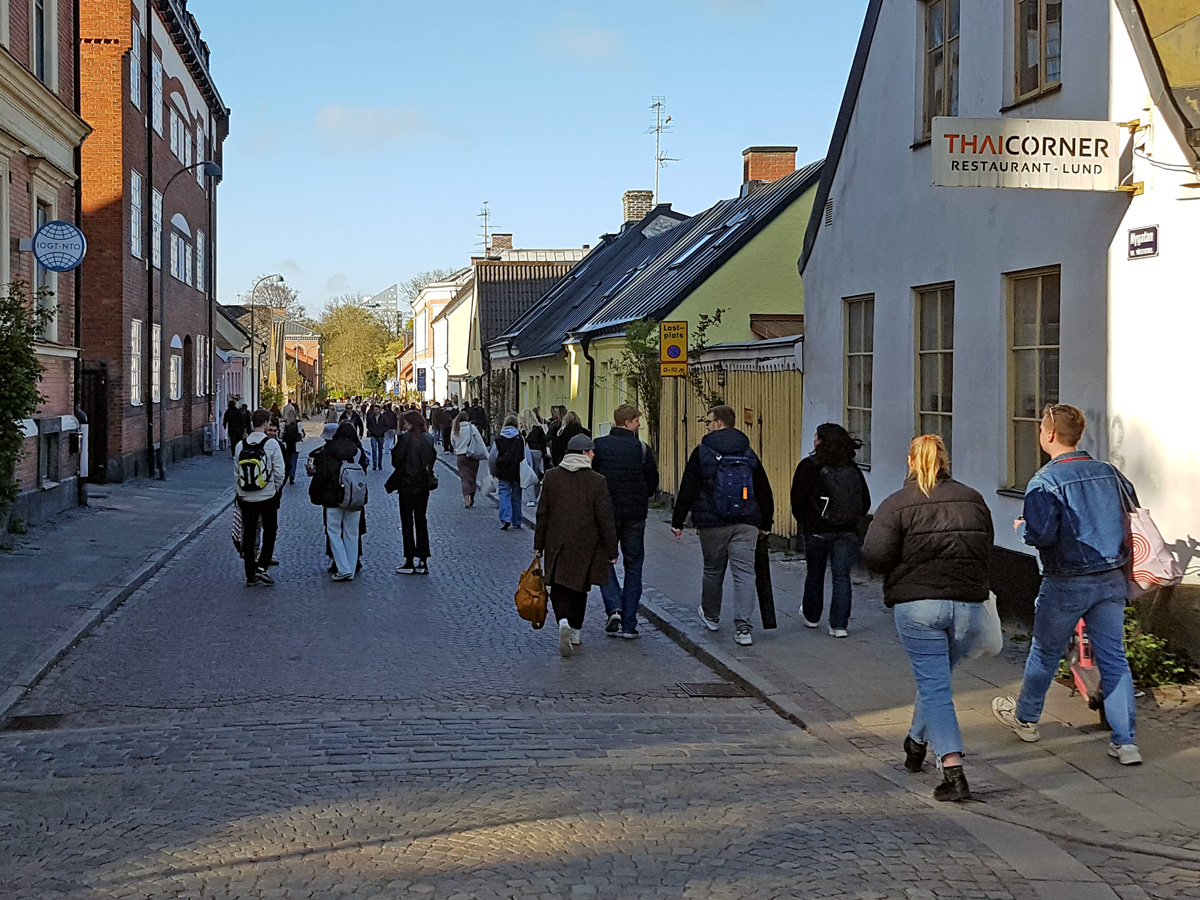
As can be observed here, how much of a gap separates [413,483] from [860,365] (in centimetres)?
484

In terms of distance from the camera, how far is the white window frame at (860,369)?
44.1 feet

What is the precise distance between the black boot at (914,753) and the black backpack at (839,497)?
3.76m

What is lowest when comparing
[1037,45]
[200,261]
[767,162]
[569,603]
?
[569,603]

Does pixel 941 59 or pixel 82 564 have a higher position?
pixel 941 59

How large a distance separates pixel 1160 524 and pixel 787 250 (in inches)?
712

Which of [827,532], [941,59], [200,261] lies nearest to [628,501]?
[827,532]

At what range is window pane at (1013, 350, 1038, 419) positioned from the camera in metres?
9.94

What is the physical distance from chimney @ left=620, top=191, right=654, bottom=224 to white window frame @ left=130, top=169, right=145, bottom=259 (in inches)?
884

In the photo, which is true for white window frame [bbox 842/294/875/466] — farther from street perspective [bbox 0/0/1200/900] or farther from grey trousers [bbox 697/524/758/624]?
grey trousers [bbox 697/524/758/624]

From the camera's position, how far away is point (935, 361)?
11.8m

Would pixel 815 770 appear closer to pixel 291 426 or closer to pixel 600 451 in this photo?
pixel 600 451

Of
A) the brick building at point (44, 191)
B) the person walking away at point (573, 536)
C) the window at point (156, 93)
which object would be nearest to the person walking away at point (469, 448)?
the brick building at point (44, 191)

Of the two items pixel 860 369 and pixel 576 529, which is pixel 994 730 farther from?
pixel 860 369

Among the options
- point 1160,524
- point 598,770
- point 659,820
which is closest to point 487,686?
point 598,770
